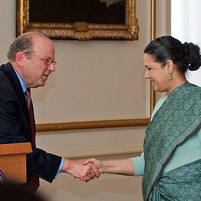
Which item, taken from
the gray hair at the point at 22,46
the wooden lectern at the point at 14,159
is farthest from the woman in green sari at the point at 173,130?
the wooden lectern at the point at 14,159

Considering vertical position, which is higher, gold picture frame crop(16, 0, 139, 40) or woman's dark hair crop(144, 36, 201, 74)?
gold picture frame crop(16, 0, 139, 40)

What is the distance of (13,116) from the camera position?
2.19m

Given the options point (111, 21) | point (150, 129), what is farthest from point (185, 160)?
point (111, 21)

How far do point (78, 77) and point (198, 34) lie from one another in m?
1.57

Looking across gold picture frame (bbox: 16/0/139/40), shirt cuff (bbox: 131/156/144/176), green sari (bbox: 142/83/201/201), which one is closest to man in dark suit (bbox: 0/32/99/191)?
shirt cuff (bbox: 131/156/144/176)

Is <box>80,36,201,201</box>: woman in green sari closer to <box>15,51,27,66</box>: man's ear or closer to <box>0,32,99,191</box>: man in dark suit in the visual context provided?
<box>0,32,99,191</box>: man in dark suit

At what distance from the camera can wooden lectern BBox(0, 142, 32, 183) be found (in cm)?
148

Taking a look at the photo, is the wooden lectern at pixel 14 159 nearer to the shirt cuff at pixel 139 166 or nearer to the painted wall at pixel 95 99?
the shirt cuff at pixel 139 166

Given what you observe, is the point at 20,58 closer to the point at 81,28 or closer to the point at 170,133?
the point at 170,133

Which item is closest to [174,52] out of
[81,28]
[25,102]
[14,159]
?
[25,102]

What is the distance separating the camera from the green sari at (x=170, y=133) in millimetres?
2195

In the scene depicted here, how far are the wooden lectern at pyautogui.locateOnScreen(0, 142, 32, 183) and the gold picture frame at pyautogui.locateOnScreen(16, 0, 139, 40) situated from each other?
83.5 inches

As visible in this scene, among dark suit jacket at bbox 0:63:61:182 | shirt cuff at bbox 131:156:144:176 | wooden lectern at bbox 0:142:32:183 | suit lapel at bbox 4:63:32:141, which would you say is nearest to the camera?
wooden lectern at bbox 0:142:32:183

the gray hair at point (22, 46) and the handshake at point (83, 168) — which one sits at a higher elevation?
the gray hair at point (22, 46)
